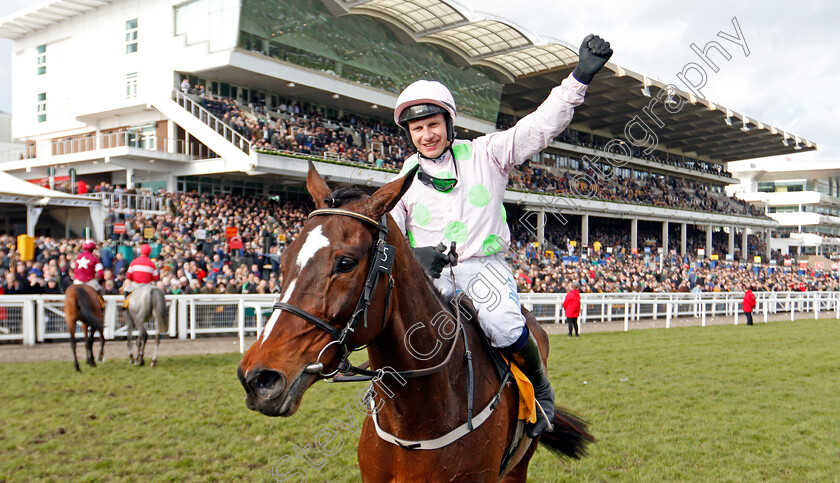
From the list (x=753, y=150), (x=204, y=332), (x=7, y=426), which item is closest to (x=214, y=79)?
(x=204, y=332)

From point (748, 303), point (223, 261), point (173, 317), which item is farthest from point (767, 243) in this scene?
point (173, 317)

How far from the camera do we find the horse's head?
60.9 inches

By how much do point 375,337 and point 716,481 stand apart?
359 cm

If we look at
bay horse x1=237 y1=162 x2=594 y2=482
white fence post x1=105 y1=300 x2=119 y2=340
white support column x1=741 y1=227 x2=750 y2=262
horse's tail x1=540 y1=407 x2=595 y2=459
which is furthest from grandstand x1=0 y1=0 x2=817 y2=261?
bay horse x1=237 y1=162 x2=594 y2=482

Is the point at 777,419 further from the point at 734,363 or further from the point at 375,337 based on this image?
the point at 375,337

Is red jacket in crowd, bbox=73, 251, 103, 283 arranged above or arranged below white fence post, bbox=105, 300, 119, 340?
above

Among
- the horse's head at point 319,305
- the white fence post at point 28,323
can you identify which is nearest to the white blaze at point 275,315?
the horse's head at point 319,305

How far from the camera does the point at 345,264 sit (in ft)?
5.70

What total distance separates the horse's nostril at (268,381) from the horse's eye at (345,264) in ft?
1.13

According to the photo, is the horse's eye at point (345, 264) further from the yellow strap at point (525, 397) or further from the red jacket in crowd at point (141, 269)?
the red jacket in crowd at point (141, 269)

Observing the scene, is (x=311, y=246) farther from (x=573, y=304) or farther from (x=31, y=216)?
(x=31, y=216)

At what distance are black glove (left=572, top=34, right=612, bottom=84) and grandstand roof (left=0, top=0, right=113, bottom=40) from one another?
29993mm

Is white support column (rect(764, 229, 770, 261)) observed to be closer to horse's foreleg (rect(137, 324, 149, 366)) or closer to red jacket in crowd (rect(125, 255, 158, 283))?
red jacket in crowd (rect(125, 255, 158, 283))

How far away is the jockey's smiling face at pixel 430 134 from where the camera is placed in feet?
8.14
